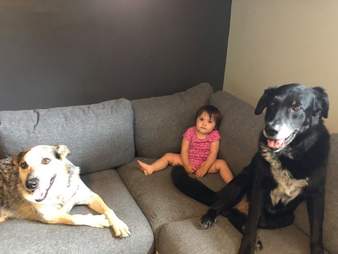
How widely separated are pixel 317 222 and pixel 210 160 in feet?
2.44

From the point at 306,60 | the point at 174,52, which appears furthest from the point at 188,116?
the point at 306,60

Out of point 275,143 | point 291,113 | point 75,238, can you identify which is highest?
point 291,113

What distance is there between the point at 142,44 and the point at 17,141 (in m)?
1.06

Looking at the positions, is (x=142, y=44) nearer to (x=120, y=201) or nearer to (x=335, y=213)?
(x=120, y=201)

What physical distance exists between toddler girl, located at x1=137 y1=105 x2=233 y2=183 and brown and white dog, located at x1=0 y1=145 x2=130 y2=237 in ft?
1.52

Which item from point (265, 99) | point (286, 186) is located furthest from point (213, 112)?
point (286, 186)

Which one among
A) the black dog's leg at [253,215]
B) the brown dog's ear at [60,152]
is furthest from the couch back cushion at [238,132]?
the brown dog's ear at [60,152]

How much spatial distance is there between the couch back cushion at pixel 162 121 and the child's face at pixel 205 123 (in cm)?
14

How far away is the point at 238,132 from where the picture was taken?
203cm

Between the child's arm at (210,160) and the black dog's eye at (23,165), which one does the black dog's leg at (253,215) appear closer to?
the child's arm at (210,160)

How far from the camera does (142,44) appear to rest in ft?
7.98

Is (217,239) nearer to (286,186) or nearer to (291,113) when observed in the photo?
(286,186)

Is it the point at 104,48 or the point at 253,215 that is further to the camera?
the point at 104,48

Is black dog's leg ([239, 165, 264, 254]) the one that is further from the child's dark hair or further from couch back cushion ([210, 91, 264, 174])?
the child's dark hair
